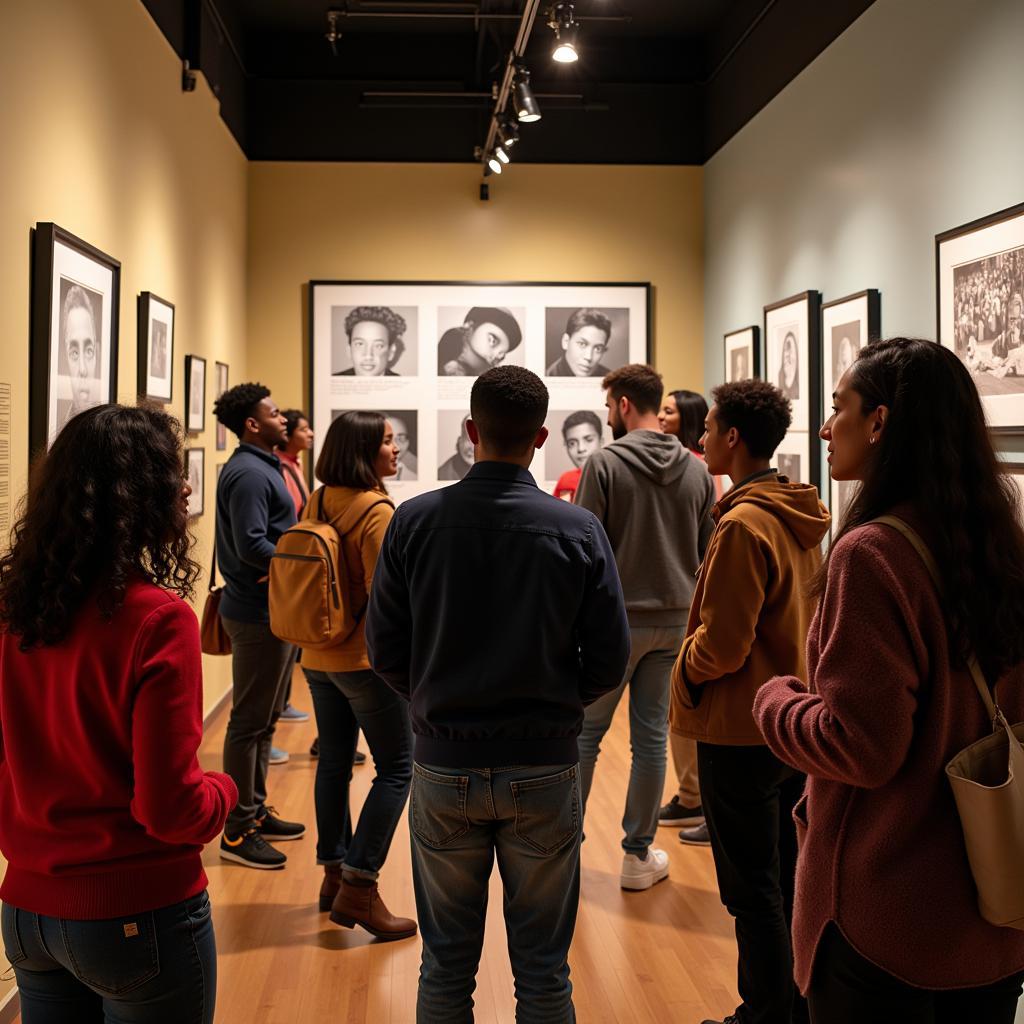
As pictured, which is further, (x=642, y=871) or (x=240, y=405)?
(x=240, y=405)

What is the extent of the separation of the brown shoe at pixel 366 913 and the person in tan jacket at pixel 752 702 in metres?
1.23

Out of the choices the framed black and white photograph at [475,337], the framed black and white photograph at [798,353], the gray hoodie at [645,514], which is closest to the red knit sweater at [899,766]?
the gray hoodie at [645,514]

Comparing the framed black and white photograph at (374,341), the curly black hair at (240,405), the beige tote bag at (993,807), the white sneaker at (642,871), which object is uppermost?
the framed black and white photograph at (374,341)

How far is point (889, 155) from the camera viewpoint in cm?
470

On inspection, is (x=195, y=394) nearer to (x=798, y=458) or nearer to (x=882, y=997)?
(x=798, y=458)

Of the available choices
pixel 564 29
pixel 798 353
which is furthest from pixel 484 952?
pixel 564 29

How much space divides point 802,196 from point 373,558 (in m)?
3.72

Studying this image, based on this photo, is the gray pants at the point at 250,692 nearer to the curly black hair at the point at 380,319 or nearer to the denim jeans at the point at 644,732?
the denim jeans at the point at 644,732

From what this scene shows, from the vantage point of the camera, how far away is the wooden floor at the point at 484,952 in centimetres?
312

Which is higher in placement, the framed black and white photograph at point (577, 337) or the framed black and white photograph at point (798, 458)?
the framed black and white photograph at point (577, 337)

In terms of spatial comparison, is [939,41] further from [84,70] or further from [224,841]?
[224,841]

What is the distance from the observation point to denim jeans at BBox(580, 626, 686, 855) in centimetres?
388

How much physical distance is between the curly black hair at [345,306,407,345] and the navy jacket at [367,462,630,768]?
631cm

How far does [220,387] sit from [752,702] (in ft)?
17.0
